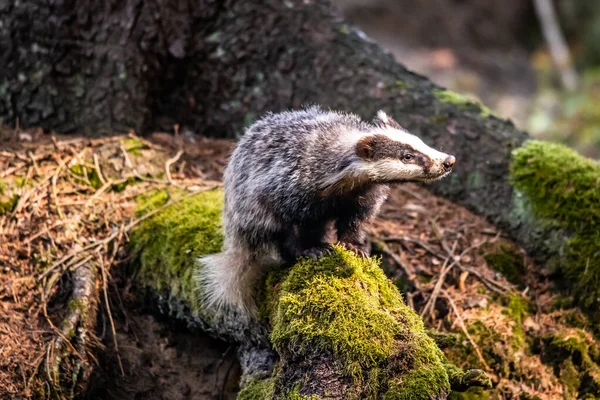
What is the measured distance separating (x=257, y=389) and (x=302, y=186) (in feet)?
4.14

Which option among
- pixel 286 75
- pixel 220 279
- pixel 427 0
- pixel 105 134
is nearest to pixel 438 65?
pixel 427 0

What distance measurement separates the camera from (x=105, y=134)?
239 inches

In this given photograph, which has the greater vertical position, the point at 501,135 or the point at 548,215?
the point at 501,135

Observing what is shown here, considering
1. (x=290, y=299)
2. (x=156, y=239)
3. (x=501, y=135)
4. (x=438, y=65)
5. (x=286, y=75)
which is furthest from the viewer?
(x=438, y=65)

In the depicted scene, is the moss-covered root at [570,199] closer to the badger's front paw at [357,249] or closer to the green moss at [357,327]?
the badger's front paw at [357,249]

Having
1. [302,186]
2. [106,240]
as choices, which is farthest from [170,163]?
[302,186]

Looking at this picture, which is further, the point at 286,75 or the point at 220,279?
the point at 286,75

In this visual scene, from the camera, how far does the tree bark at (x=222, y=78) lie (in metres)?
5.94

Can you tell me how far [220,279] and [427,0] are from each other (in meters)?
13.7

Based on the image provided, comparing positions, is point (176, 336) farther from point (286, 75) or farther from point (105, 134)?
point (286, 75)

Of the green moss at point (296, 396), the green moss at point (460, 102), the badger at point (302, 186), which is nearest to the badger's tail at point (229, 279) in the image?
the badger at point (302, 186)

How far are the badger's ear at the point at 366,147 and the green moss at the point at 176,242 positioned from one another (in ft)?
4.51

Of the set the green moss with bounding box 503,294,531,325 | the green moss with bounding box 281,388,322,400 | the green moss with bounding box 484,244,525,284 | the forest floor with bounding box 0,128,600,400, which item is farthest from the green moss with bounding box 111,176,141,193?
the green moss with bounding box 503,294,531,325

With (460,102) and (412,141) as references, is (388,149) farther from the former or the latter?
(460,102)
